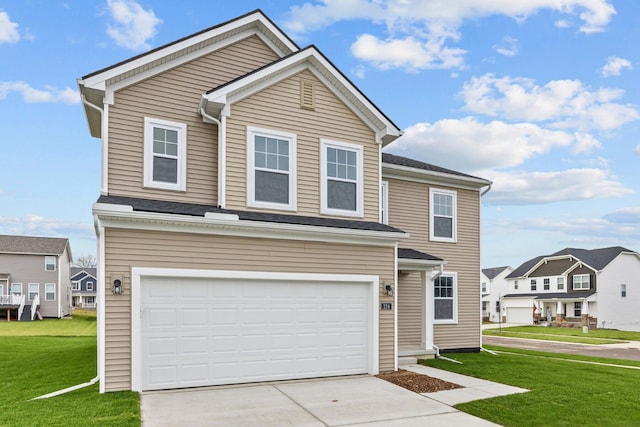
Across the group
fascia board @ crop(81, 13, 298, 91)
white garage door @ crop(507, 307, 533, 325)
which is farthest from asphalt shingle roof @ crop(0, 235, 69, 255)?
white garage door @ crop(507, 307, 533, 325)

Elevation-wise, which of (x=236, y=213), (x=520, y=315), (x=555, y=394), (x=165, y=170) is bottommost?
(x=520, y=315)

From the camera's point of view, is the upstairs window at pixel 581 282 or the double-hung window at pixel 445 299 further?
the upstairs window at pixel 581 282

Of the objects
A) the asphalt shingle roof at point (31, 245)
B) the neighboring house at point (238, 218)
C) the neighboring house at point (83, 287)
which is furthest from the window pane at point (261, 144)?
the neighboring house at point (83, 287)

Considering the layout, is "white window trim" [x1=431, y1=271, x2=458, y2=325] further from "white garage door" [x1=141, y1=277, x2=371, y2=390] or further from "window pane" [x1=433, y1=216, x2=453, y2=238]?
"white garage door" [x1=141, y1=277, x2=371, y2=390]

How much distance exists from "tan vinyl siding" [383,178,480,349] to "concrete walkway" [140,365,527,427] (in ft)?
16.4

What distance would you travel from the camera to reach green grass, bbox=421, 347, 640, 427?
759cm

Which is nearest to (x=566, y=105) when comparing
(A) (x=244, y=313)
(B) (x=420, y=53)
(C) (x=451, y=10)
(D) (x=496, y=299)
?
(B) (x=420, y=53)

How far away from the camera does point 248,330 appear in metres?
9.61

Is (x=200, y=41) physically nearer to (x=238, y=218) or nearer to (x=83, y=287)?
(x=238, y=218)

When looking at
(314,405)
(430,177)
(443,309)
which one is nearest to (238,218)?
(314,405)

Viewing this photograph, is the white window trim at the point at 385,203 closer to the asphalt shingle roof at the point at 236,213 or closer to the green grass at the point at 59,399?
the asphalt shingle roof at the point at 236,213

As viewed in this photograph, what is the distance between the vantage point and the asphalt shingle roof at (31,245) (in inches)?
1569

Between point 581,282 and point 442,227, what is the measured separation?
33968 mm

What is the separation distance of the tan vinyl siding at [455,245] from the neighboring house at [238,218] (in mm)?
3105
